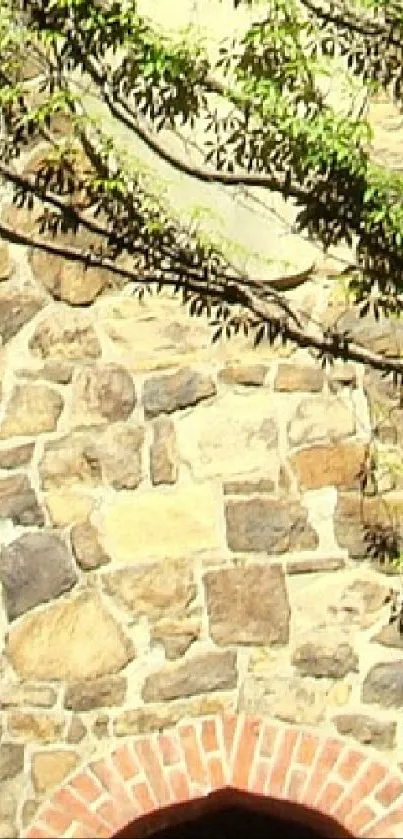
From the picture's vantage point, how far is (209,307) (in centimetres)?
457

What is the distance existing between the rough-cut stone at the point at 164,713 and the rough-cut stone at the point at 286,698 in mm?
51

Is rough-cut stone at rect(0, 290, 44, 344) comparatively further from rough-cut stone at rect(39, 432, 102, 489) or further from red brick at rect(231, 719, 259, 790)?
red brick at rect(231, 719, 259, 790)

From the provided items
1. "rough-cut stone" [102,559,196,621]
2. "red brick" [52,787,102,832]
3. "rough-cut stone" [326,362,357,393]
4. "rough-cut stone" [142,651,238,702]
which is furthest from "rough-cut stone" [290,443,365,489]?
"red brick" [52,787,102,832]

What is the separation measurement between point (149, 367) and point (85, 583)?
572 mm

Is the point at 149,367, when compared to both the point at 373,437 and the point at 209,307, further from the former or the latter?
the point at 373,437

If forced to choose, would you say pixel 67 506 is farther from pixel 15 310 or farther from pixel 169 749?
pixel 169 749

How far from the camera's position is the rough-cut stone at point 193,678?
14.3 ft

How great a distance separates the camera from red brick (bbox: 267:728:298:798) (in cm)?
421

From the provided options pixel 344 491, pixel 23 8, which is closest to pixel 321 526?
pixel 344 491

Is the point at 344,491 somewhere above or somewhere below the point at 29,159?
below

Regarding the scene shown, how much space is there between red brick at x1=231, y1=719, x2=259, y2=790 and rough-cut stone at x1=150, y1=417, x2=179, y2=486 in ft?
2.09

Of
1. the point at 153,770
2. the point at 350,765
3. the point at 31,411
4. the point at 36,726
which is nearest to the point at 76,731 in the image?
the point at 36,726

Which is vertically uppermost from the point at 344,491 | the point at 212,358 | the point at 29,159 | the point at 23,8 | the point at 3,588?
the point at 23,8

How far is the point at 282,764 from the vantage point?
4250mm
